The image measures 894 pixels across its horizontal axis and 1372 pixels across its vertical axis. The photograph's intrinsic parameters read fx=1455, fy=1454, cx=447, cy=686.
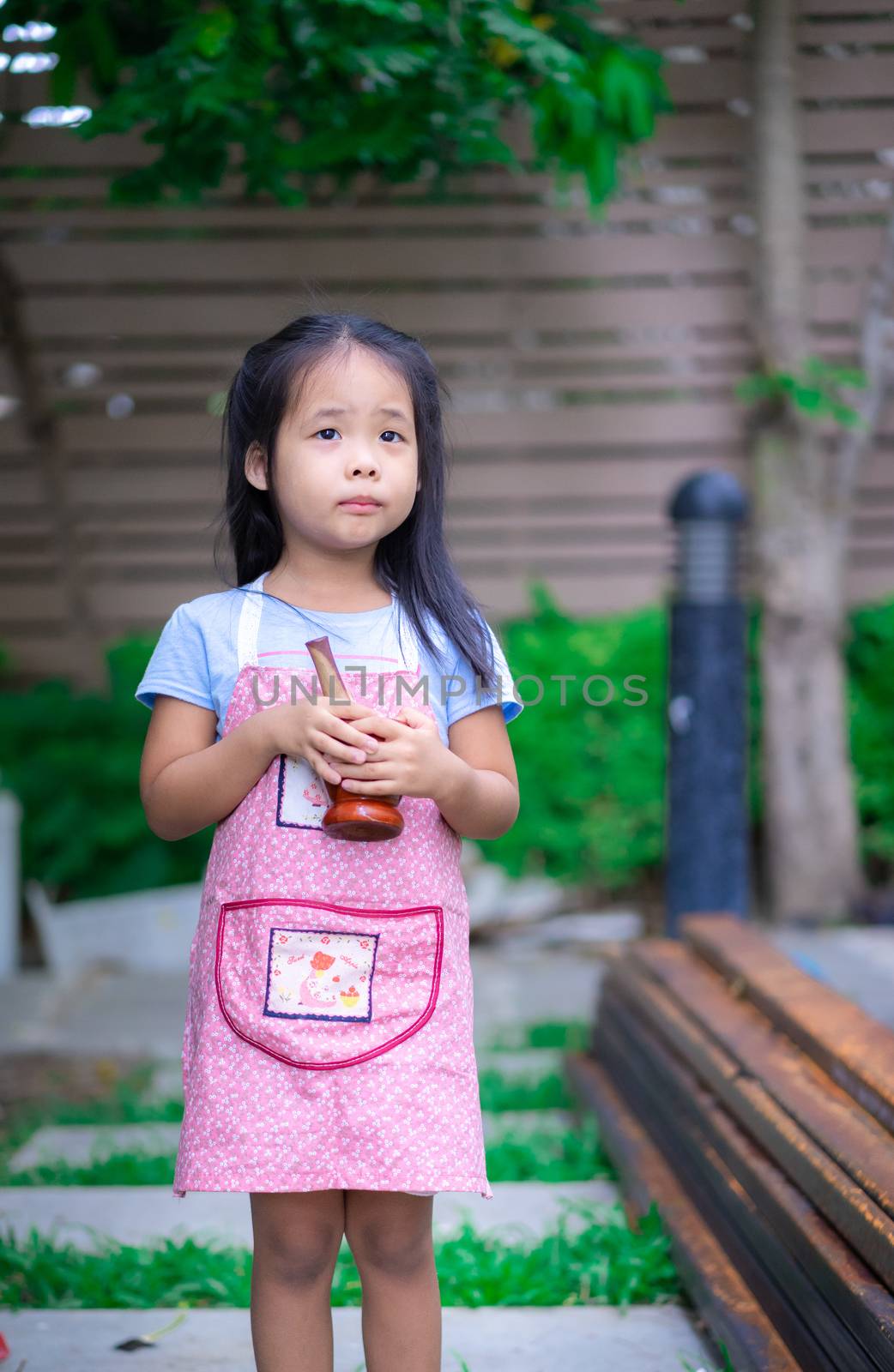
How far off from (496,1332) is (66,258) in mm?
5198

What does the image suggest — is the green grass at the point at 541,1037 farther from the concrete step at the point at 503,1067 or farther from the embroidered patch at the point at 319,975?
the embroidered patch at the point at 319,975

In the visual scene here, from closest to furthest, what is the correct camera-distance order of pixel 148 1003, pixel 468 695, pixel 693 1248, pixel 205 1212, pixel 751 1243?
pixel 468 695
pixel 751 1243
pixel 693 1248
pixel 205 1212
pixel 148 1003

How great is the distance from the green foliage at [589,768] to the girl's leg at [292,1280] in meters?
4.47

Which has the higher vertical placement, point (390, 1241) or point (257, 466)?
point (257, 466)

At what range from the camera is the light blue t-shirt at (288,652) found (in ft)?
5.85

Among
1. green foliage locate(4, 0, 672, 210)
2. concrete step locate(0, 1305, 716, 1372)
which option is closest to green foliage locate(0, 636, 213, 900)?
green foliage locate(4, 0, 672, 210)

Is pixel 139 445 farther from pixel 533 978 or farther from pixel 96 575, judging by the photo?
pixel 533 978

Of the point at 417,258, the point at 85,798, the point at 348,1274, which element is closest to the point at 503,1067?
the point at 348,1274

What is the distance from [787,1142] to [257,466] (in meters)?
1.25

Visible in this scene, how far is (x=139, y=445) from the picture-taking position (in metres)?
6.52

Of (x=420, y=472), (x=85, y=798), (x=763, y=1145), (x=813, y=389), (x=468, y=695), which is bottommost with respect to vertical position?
(x=85, y=798)

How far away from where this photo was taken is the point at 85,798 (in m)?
5.95

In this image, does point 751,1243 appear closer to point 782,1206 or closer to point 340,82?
point 782,1206

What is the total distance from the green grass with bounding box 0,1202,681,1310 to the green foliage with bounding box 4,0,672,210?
2.26m
